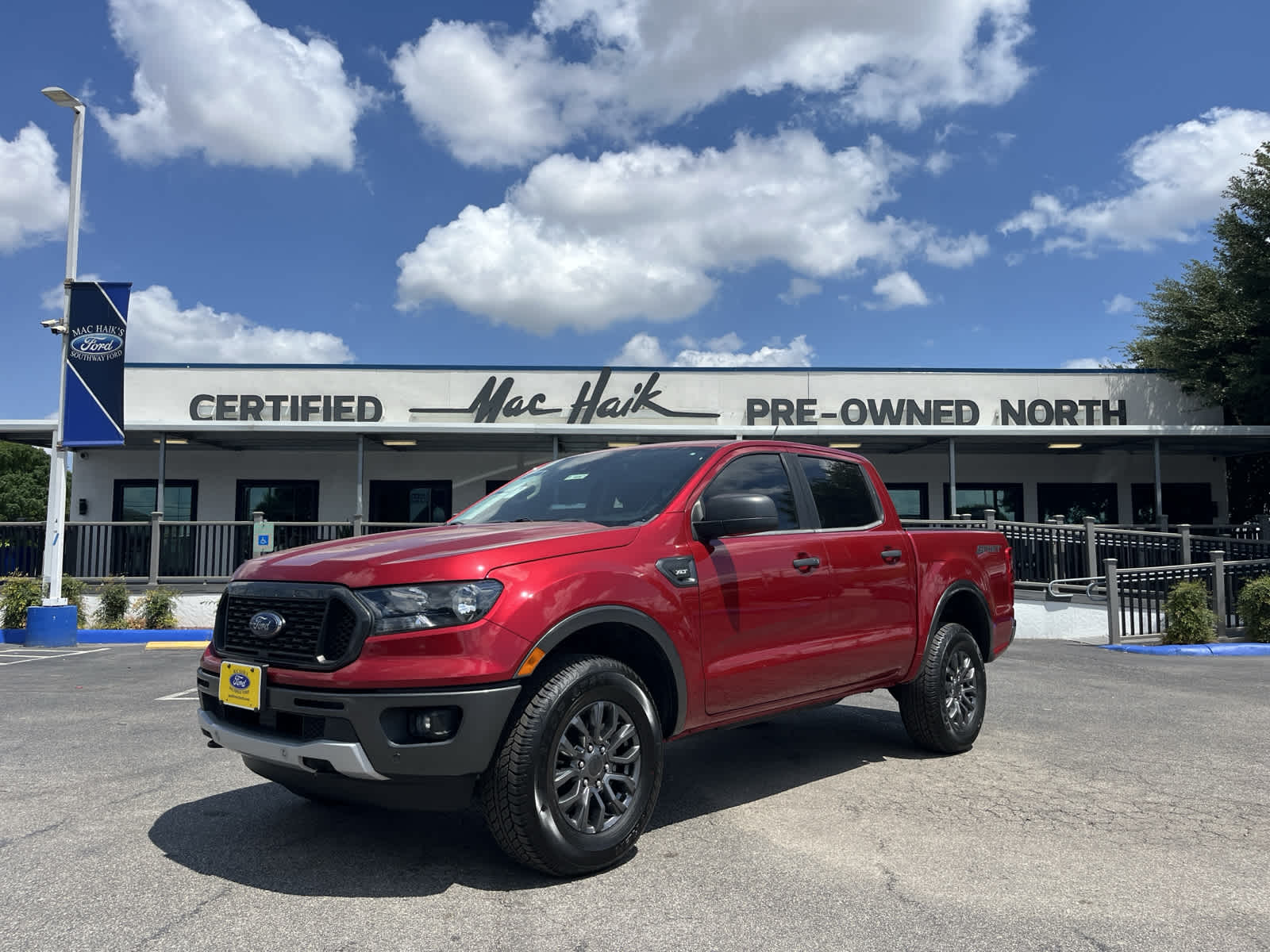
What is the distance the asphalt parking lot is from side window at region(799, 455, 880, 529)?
1443 mm

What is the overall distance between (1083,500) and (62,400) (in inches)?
806

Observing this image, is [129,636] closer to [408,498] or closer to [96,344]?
[96,344]

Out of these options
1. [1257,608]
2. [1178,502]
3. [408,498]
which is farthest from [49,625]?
[1178,502]

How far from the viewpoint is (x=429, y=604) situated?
3439mm

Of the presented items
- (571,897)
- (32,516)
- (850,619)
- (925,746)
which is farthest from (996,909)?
(32,516)

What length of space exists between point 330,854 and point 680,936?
161 centimetres

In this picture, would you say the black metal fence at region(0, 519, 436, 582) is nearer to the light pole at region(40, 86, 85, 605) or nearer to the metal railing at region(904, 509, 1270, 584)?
the light pole at region(40, 86, 85, 605)

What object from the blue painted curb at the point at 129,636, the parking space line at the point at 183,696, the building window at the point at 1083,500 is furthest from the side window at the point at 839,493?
the building window at the point at 1083,500

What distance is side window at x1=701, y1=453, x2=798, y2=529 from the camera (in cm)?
483

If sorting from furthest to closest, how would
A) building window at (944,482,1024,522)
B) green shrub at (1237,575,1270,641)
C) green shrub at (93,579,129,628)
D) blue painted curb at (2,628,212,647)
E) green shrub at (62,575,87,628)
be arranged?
building window at (944,482,1024,522) < green shrub at (93,579,129,628) < green shrub at (62,575,87,628) < blue painted curb at (2,628,212,647) < green shrub at (1237,575,1270,641)

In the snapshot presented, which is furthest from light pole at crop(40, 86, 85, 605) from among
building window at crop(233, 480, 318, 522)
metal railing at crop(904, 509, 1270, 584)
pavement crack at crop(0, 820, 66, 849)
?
metal railing at crop(904, 509, 1270, 584)

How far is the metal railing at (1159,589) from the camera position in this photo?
505 inches

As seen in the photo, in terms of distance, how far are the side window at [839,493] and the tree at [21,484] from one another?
61.9m

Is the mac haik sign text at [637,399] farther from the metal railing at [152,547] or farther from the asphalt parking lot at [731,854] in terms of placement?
the asphalt parking lot at [731,854]
